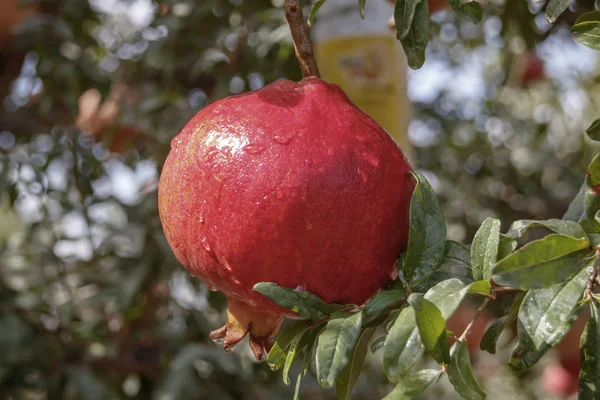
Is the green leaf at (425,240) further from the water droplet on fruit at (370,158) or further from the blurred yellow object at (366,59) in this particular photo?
the blurred yellow object at (366,59)

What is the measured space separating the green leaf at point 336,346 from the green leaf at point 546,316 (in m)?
0.11

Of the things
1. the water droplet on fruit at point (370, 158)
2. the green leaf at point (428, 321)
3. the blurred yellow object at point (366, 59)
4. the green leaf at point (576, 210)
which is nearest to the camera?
the green leaf at point (428, 321)

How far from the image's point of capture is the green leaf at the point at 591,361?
0.53 metres

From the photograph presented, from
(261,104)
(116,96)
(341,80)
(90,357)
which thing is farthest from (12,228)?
(261,104)

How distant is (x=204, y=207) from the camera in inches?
22.6

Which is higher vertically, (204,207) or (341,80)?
(204,207)

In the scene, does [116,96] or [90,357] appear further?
[116,96]

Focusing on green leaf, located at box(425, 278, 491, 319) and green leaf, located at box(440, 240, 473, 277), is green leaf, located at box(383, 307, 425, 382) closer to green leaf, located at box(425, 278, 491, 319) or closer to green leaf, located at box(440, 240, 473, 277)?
green leaf, located at box(425, 278, 491, 319)

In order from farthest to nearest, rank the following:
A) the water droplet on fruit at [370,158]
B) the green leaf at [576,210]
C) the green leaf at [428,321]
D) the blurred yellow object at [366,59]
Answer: the blurred yellow object at [366,59] → the green leaf at [576,210] → the water droplet on fruit at [370,158] → the green leaf at [428,321]

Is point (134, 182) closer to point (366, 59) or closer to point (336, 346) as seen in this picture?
point (366, 59)

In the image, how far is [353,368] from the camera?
24.2 inches

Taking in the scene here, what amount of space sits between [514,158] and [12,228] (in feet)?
11.1

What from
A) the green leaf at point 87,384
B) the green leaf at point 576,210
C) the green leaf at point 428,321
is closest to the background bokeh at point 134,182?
the green leaf at point 87,384

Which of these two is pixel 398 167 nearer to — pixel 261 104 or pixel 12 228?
pixel 261 104
